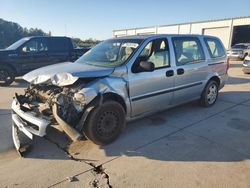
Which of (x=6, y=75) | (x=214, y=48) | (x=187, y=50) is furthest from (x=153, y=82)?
(x=6, y=75)

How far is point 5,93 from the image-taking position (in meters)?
8.14

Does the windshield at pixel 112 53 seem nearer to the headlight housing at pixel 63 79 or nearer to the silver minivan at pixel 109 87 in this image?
the silver minivan at pixel 109 87

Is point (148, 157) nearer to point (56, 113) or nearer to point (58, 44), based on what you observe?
point (56, 113)

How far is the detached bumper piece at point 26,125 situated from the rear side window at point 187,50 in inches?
117

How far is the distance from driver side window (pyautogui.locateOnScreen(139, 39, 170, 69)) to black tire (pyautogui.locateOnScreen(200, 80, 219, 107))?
5.78 ft

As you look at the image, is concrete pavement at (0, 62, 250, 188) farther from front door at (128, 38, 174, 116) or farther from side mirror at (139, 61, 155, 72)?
side mirror at (139, 61, 155, 72)

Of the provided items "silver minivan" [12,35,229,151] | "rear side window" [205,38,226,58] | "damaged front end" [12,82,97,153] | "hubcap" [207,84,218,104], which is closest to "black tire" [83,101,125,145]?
"silver minivan" [12,35,229,151]

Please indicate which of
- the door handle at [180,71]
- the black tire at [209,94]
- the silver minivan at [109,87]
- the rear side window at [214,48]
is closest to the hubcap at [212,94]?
the black tire at [209,94]

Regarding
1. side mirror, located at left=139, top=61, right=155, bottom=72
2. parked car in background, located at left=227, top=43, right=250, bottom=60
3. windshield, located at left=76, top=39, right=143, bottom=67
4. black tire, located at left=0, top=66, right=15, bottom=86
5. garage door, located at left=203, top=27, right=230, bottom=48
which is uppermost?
garage door, located at left=203, top=27, right=230, bottom=48

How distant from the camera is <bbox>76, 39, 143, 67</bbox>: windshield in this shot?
4.42m

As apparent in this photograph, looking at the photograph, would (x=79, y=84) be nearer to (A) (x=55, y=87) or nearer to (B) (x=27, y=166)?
(A) (x=55, y=87)

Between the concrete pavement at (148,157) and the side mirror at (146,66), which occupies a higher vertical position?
the side mirror at (146,66)

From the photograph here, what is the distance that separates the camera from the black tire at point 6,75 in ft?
31.4

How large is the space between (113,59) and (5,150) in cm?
243
